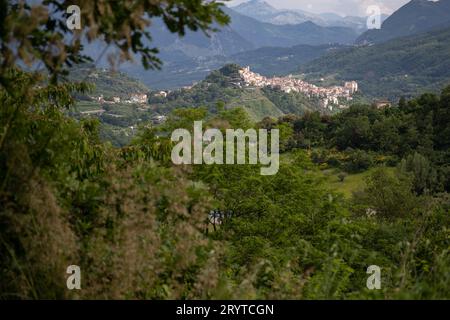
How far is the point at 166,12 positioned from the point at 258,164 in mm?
9865

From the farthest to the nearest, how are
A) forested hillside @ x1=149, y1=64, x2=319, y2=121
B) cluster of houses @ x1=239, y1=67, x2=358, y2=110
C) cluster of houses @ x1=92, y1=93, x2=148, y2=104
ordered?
cluster of houses @ x1=239, y1=67, x2=358, y2=110 → cluster of houses @ x1=92, y1=93, x2=148, y2=104 → forested hillside @ x1=149, y1=64, x2=319, y2=121

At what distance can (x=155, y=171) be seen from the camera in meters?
3.75

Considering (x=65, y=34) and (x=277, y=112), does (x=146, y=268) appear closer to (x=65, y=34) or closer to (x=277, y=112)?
(x=65, y=34)

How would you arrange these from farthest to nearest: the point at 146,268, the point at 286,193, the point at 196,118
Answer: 1. the point at 286,193
2. the point at 196,118
3. the point at 146,268
